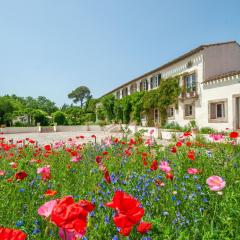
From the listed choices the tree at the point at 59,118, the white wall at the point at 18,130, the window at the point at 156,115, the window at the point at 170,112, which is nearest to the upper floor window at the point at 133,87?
the window at the point at 156,115

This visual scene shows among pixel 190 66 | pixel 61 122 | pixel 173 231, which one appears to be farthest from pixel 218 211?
pixel 61 122

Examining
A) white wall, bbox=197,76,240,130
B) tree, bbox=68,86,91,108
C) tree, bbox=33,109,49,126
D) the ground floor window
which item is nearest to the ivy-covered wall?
the ground floor window

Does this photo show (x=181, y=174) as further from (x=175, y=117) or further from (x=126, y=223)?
(x=175, y=117)

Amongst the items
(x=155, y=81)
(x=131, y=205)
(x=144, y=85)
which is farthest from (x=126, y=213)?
(x=144, y=85)

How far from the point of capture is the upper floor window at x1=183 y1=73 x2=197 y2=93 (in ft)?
75.9

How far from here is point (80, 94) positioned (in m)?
87.4

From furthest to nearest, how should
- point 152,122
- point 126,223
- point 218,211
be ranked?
1. point 152,122
2. point 218,211
3. point 126,223

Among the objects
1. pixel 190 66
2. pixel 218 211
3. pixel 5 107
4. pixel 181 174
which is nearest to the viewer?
pixel 218 211

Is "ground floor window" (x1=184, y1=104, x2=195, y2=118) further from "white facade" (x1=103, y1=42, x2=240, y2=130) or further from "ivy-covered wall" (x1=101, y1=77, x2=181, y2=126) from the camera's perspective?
"ivy-covered wall" (x1=101, y1=77, x2=181, y2=126)

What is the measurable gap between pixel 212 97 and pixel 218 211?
749 inches

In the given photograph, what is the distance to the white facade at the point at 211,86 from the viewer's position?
19188mm

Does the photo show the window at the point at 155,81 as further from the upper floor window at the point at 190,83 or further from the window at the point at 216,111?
the window at the point at 216,111

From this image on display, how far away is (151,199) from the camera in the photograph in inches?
120

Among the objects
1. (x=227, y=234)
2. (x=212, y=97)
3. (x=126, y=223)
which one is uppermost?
(x=212, y=97)
